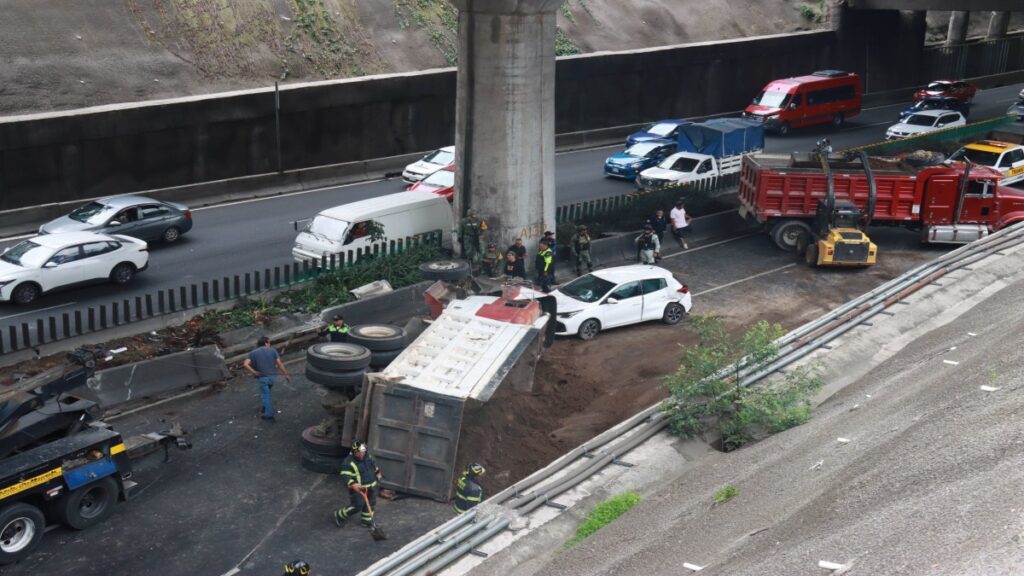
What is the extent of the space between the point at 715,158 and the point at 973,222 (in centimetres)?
1035

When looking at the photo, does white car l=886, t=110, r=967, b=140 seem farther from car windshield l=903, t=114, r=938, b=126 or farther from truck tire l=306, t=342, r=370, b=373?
truck tire l=306, t=342, r=370, b=373

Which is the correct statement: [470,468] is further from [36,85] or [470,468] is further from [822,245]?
[36,85]

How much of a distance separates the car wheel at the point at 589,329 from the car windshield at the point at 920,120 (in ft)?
87.3

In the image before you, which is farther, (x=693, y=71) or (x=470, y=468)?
(x=693, y=71)

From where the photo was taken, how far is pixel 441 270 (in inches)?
992

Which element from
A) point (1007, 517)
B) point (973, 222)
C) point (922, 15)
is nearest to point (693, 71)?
point (922, 15)

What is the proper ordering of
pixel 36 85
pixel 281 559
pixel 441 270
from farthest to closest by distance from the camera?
pixel 36 85 < pixel 441 270 < pixel 281 559

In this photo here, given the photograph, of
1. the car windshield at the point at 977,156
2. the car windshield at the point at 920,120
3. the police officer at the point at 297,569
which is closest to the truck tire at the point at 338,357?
the police officer at the point at 297,569

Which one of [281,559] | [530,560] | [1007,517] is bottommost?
[281,559]

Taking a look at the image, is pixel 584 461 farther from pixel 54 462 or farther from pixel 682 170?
pixel 682 170

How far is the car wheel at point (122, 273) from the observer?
2641 centimetres

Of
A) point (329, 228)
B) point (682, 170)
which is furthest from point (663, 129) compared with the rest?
point (329, 228)

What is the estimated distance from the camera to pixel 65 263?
2536cm

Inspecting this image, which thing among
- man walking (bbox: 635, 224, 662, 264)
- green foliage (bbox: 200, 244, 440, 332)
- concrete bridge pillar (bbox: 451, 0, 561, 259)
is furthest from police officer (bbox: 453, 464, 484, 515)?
man walking (bbox: 635, 224, 662, 264)
